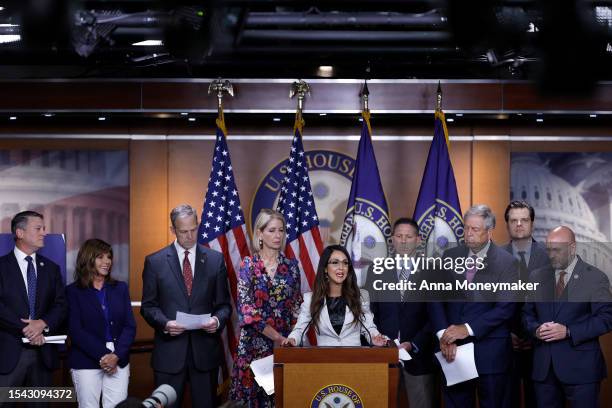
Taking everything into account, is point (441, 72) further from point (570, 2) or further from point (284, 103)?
point (570, 2)

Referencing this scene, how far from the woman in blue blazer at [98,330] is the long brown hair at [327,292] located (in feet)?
4.62

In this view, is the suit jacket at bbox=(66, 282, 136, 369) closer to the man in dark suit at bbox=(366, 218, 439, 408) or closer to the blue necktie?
the blue necktie

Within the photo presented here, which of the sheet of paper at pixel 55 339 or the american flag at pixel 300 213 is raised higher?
the american flag at pixel 300 213

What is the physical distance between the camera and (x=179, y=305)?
7293 millimetres

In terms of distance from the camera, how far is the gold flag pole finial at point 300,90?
8.16 m

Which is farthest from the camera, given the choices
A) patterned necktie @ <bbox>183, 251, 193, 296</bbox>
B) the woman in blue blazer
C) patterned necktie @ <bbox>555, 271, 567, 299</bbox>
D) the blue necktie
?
patterned necktie @ <bbox>183, 251, 193, 296</bbox>

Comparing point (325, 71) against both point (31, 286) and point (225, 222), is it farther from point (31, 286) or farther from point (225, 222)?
point (31, 286)

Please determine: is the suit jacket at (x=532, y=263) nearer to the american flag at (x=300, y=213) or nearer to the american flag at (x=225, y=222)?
the american flag at (x=300, y=213)

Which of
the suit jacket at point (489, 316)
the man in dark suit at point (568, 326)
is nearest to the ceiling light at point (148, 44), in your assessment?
the suit jacket at point (489, 316)

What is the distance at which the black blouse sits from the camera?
6.59 metres

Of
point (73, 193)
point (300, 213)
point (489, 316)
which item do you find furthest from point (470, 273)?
point (73, 193)

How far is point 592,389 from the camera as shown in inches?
269

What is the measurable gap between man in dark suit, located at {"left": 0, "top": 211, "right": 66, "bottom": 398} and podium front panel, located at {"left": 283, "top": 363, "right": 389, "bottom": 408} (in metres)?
1.95

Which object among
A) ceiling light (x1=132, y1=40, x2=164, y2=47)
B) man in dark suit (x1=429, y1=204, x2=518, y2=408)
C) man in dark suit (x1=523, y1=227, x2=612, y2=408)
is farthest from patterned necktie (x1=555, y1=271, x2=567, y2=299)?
ceiling light (x1=132, y1=40, x2=164, y2=47)
